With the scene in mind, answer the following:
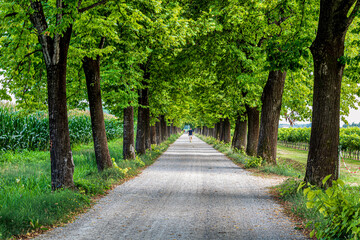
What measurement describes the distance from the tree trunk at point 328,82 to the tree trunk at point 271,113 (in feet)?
22.3

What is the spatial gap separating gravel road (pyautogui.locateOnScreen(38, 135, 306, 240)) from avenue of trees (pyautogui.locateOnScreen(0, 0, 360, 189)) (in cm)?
176

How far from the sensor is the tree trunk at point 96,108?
12094mm

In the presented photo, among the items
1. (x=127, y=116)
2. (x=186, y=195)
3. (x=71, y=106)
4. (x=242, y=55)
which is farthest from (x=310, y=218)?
(x=71, y=106)

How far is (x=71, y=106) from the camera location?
18031mm

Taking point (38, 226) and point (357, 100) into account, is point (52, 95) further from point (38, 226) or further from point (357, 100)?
point (357, 100)

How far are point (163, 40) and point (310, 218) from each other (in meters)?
7.04

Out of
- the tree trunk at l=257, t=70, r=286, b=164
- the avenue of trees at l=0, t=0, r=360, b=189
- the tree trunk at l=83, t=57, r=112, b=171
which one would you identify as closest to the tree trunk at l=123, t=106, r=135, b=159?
the avenue of trees at l=0, t=0, r=360, b=189

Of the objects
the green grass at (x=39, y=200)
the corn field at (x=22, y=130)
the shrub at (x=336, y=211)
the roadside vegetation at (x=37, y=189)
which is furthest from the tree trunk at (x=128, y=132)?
the shrub at (x=336, y=211)

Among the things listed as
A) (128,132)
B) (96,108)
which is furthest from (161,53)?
(96,108)

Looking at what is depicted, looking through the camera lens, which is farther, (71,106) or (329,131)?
(71,106)

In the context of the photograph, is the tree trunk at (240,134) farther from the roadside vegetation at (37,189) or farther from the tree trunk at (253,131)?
the roadside vegetation at (37,189)

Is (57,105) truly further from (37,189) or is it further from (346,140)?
(346,140)

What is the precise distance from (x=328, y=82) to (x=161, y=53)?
32.9 ft

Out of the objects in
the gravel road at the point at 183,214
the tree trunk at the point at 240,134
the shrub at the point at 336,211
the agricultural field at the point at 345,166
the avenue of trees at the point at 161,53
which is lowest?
the agricultural field at the point at 345,166
